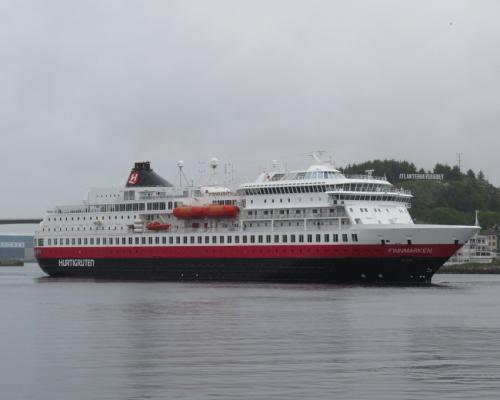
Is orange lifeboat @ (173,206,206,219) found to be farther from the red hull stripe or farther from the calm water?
the calm water

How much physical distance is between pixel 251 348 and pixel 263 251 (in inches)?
1526

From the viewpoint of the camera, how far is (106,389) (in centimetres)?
2211

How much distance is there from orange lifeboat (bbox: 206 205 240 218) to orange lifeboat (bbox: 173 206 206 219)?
1.76ft

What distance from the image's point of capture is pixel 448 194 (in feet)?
549

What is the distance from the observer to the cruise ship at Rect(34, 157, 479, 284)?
63.2 meters

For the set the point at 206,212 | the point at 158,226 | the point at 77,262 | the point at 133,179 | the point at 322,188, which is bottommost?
the point at 77,262

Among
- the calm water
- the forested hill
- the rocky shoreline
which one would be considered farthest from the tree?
the calm water

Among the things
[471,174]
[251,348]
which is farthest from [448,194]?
[251,348]

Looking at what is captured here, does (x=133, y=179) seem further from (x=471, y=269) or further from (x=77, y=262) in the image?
(x=471, y=269)

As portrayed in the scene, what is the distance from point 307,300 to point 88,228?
34660mm

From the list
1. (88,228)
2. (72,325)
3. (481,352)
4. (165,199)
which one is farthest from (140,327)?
(88,228)

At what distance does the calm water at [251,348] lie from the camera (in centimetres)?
2216

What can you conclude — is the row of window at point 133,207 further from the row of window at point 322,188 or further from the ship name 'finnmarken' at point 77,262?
the row of window at point 322,188

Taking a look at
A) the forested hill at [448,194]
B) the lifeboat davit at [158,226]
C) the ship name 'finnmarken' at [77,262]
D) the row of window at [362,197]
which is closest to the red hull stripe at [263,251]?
Result: the ship name 'finnmarken' at [77,262]
